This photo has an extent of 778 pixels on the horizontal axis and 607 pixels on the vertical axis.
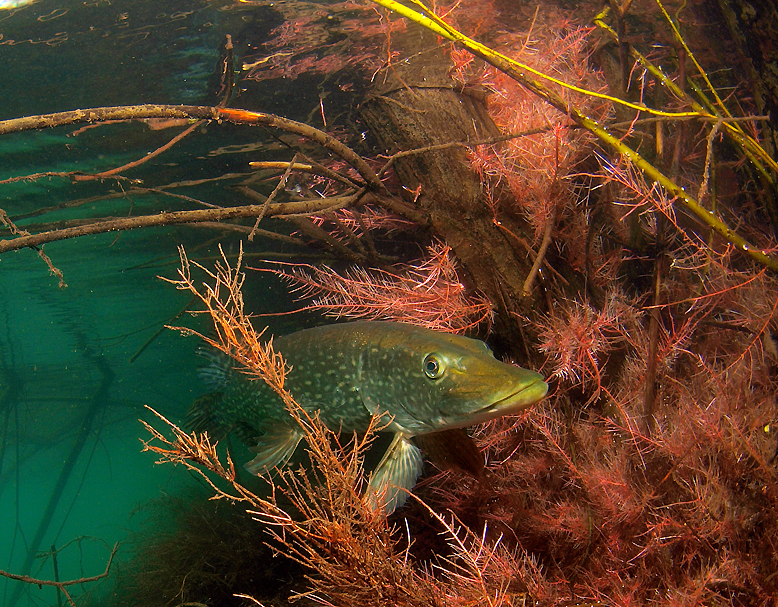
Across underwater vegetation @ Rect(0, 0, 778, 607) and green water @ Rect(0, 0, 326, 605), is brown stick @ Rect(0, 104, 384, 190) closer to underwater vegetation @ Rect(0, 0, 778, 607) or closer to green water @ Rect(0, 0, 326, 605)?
underwater vegetation @ Rect(0, 0, 778, 607)

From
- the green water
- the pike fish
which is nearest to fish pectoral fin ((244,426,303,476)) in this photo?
the pike fish

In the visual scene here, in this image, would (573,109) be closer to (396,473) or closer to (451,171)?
(451,171)

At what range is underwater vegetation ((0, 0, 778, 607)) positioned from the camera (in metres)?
2.45

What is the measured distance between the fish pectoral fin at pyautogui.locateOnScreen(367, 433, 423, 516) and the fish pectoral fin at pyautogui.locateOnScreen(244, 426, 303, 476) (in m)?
0.82

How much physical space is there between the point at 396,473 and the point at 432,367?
2.18 feet

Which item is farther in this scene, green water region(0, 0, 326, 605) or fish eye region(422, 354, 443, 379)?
green water region(0, 0, 326, 605)

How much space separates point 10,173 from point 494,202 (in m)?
13.6

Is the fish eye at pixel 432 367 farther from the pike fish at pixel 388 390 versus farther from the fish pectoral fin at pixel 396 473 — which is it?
the fish pectoral fin at pixel 396 473

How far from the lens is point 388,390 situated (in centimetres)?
282

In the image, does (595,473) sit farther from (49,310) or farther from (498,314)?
(49,310)

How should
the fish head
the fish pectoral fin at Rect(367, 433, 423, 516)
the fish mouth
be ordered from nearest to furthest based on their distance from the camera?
the fish mouth
the fish head
the fish pectoral fin at Rect(367, 433, 423, 516)

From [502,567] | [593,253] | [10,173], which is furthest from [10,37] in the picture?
[502,567]

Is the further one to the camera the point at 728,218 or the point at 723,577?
the point at 728,218

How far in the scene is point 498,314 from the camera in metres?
3.87
